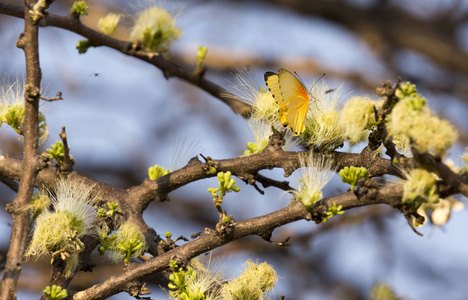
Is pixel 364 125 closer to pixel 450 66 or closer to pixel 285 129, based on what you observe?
pixel 285 129

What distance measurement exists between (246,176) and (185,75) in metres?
0.57

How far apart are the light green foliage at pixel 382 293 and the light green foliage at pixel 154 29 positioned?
3.63 feet

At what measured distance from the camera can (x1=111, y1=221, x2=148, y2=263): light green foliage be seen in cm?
145

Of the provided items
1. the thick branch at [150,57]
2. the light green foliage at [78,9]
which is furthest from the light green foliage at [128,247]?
the light green foliage at [78,9]

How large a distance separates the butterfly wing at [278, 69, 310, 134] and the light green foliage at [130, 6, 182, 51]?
26.7 inches

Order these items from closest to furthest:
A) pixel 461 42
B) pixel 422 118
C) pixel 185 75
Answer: pixel 422 118, pixel 185 75, pixel 461 42

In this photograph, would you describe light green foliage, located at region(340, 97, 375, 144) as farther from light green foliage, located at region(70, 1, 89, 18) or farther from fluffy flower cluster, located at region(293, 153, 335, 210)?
light green foliage, located at region(70, 1, 89, 18)

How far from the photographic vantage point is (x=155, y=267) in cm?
137

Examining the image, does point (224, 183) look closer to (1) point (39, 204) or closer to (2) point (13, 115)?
(1) point (39, 204)

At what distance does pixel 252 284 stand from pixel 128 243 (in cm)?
33

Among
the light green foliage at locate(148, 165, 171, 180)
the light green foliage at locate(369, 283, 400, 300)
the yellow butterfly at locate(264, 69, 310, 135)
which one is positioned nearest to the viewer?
the yellow butterfly at locate(264, 69, 310, 135)

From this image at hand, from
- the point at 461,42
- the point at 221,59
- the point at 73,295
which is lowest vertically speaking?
the point at 73,295

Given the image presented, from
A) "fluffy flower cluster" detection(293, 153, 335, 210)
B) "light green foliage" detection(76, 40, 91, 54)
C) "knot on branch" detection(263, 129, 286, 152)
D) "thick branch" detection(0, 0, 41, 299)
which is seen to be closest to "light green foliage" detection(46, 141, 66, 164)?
"thick branch" detection(0, 0, 41, 299)

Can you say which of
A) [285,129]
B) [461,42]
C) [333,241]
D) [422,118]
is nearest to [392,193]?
[422,118]
